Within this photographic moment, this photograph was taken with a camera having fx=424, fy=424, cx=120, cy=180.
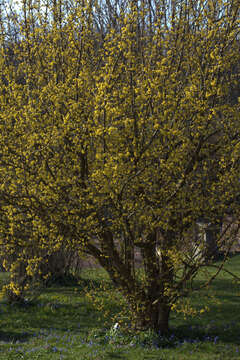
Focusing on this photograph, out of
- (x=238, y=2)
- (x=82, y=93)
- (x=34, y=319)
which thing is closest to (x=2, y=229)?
(x=82, y=93)

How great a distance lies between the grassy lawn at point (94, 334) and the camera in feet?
22.8

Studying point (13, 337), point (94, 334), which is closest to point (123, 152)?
point (94, 334)

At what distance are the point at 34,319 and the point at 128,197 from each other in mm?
5041

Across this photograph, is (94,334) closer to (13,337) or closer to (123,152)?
(13,337)

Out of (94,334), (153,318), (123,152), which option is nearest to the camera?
(123,152)

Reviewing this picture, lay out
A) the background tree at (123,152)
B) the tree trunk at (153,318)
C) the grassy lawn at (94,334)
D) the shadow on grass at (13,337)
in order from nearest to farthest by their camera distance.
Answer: the background tree at (123,152), the grassy lawn at (94,334), the tree trunk at (153,318), the shadow on grass at (13,337)

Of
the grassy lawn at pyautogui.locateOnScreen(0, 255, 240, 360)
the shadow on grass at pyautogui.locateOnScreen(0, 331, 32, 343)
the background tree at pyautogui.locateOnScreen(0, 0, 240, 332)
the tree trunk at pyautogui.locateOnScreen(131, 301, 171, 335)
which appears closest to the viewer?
the background tree at pyautogui.locateOnScreen(0, 0, 240, 332)

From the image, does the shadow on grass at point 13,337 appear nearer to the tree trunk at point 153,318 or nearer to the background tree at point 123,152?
the tree trunk at point 153,318

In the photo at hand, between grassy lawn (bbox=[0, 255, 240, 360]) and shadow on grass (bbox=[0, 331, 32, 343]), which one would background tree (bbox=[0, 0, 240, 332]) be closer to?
grassy lawn (bbox=[0, 255, 240, 360])

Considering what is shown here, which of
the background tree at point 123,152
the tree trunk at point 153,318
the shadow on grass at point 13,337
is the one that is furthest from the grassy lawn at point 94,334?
the background tree at point 123,152

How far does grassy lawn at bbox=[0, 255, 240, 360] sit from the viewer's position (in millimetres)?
6961

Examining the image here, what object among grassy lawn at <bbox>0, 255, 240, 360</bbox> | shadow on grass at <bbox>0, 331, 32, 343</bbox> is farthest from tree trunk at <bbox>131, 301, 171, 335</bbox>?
shadow on grass at <bbox>0, 331, 32, 343</bbox>

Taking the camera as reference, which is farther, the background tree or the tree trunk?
the tree trunk

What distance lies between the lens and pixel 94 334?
8.31 meters
